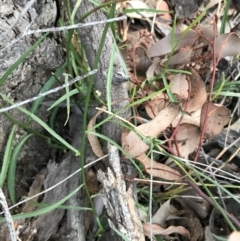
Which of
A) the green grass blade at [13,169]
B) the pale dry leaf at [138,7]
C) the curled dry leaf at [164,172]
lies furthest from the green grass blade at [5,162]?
the pale dry leaf at [138,7]

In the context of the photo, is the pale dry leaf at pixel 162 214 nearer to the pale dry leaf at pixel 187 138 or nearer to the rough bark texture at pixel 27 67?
the pale dry leaf at pixel 187 138

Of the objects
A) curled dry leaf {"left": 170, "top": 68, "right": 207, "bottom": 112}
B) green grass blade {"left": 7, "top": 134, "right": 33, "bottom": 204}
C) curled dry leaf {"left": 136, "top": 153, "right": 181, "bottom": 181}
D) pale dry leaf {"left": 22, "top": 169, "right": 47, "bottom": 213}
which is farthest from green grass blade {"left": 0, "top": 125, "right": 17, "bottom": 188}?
curled dry leaf {"left": 170, "top": 68, "right": 207, "bottom": 112}

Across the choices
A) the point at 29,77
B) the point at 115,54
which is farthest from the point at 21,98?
the point at 115,54

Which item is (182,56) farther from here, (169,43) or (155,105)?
(155,105)

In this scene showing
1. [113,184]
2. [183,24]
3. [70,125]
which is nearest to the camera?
[113,184]

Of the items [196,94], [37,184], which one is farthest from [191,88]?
[37,184]

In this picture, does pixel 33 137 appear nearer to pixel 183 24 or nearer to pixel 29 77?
pixel 29 77

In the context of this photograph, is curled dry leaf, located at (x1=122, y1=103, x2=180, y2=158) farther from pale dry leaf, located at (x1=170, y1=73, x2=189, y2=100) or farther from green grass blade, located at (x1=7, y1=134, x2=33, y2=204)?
green grass blade, located at (x1=7, y1=134, x2=33, y2=204)
